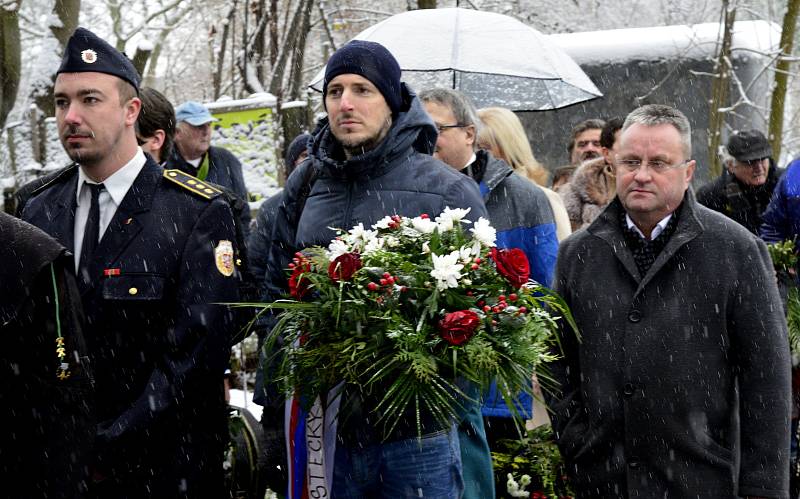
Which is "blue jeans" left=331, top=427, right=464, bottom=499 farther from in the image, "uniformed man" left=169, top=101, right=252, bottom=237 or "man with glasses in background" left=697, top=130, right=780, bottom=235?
"man with glasses in background" left=697, top=130, right=780, bottom=235

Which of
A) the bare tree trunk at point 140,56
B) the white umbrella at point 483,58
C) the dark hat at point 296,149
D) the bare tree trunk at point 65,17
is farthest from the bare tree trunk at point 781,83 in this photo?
the bare tree trunk at point 65,17

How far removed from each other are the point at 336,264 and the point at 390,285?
20cm

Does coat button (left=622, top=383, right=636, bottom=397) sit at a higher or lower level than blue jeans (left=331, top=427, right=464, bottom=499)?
higher

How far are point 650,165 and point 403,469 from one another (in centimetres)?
154

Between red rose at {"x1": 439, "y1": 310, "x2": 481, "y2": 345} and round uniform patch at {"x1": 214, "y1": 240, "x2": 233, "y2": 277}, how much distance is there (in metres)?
0.98

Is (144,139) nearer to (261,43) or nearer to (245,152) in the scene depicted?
(245,152)

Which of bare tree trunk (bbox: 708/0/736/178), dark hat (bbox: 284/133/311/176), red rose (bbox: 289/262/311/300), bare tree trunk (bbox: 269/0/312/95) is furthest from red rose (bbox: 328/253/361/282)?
bare tree trunk (bbox: 269/0/312/95)

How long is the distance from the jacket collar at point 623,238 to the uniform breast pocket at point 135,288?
5.68 ft

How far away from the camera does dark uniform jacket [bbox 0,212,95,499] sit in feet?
10.5

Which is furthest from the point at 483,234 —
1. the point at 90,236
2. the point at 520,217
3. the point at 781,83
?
the point at 781,83

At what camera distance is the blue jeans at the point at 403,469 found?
155 inches

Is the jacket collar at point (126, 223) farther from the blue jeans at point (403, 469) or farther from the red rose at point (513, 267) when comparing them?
the red rose at point (513, 267)

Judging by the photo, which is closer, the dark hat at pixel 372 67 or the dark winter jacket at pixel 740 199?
the dark hat at pixel 372 67

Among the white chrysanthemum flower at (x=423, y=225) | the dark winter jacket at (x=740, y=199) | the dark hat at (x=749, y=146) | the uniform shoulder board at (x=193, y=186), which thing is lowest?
the dark winter jacket at (x=740, y=199)
